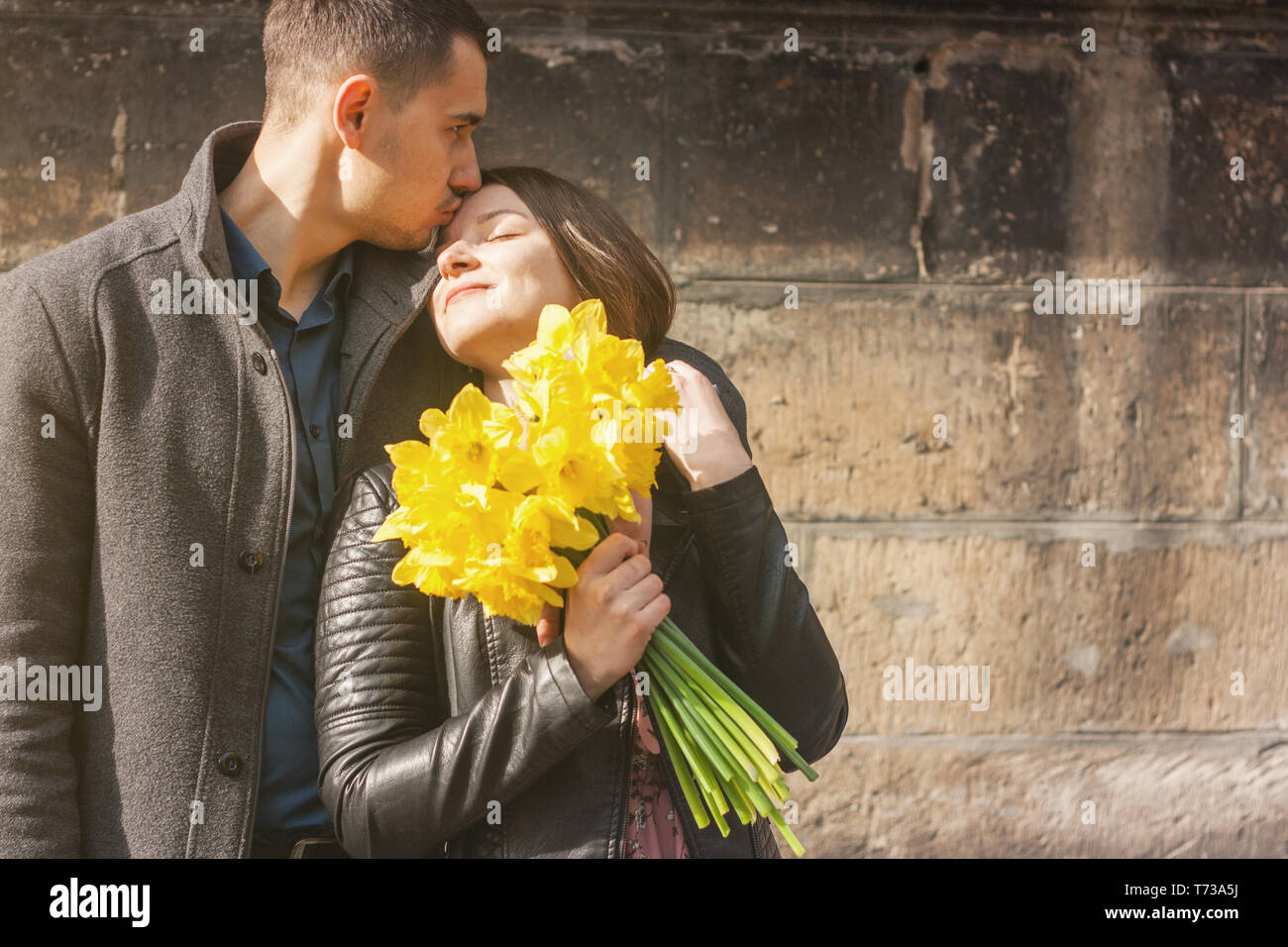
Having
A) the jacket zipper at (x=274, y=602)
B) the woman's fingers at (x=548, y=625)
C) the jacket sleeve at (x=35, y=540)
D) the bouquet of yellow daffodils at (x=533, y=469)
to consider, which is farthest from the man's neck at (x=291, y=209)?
the woman's fingers at (x=548, y=625)

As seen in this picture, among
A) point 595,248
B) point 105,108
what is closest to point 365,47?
point 595,248

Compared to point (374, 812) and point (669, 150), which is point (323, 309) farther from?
point (669, 150)

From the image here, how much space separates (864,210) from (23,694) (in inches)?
101

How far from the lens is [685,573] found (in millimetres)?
1915

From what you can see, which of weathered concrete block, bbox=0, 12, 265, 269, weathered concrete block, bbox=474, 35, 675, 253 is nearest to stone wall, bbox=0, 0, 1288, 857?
weathered concrete block, bbox=474, 35, 675, 253

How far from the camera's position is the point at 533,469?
1533mm

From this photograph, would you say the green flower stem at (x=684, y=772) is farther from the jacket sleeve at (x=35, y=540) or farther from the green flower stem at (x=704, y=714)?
the jacket sleeve at (x=35, y=540)

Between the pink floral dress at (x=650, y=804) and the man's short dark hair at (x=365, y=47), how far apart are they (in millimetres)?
1151

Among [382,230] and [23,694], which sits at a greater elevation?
[382,230]

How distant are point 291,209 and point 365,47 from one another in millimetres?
320

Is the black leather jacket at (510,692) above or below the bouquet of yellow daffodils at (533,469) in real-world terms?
below

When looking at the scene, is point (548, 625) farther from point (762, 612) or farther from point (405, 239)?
point (405, 239)

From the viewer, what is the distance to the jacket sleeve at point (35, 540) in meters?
1.80

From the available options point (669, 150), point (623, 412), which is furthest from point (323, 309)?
point (669, 150)
